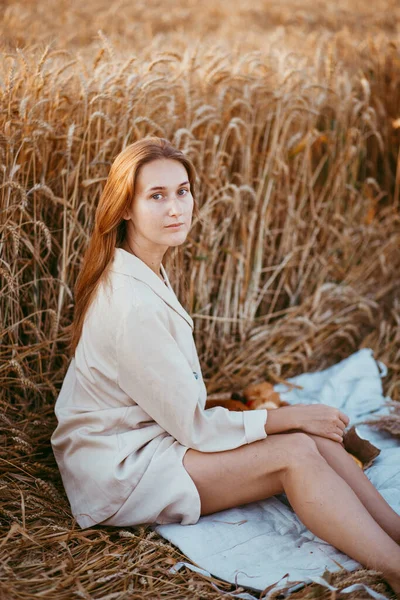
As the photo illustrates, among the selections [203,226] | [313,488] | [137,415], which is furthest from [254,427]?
[203,226]

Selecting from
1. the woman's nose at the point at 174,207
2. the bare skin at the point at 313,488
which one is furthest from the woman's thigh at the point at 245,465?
the woman's nose at the point at 174,207

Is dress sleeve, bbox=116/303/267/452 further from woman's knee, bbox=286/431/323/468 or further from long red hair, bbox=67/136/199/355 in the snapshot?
long red hair, bbox=67/136/199/355

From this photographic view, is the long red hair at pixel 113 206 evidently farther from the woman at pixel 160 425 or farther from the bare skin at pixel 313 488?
the bare skin at pixel 313 488

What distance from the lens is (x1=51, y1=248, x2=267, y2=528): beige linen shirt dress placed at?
5.79 feet

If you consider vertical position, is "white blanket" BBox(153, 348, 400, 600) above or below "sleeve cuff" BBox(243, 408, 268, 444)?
below

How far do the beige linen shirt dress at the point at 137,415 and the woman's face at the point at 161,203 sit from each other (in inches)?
4.1

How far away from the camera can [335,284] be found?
11.0 feet

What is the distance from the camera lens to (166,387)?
5.78ft

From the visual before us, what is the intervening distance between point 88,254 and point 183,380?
50cm

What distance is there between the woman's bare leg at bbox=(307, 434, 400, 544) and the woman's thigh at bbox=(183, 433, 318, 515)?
0.10 metres

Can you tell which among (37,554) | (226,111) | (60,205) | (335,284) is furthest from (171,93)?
Result: (37,554)

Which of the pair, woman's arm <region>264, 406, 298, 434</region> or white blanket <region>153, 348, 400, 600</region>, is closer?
white blanket <region>153, 348, 400, 600</region>

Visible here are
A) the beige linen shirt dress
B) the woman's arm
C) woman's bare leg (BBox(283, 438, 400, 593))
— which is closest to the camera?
woman's bare leg (BBox(283, 438, 400, 593))

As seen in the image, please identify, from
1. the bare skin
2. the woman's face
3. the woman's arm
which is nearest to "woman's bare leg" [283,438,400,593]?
the bare skin
